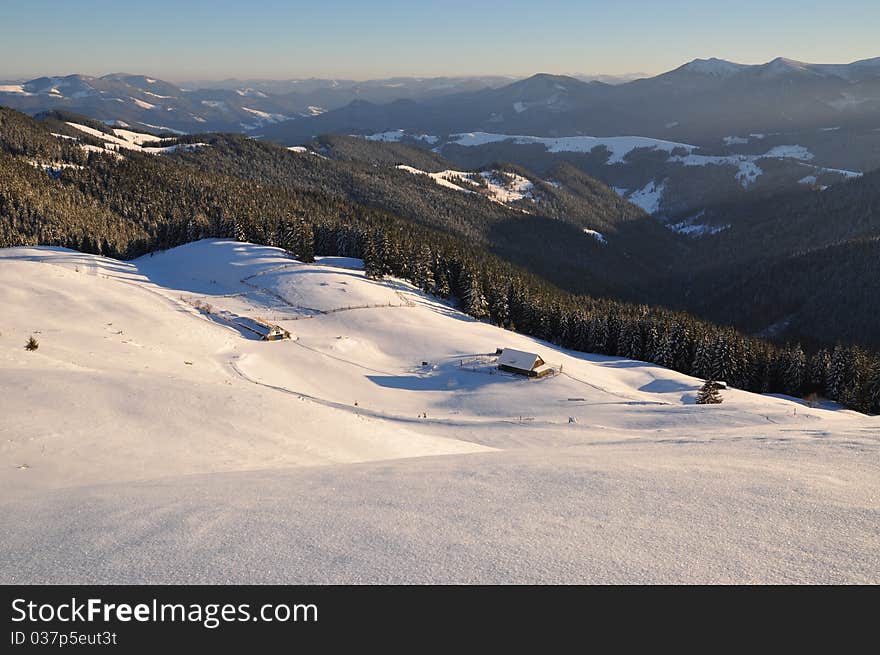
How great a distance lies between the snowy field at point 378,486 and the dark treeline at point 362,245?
3345cm

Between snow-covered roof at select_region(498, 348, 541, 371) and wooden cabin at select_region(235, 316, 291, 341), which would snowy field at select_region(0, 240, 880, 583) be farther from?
wooden cabin at select_region(235, 316, 291, 341)

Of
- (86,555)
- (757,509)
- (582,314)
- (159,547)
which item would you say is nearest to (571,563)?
(757,509)

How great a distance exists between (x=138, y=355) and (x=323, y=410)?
17177 mm

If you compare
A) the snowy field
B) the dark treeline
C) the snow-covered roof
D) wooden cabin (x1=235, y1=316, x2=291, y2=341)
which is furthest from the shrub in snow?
wooden cabin (x1=235, y1=316, x2=291, y2=341)

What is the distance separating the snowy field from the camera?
25.4ft

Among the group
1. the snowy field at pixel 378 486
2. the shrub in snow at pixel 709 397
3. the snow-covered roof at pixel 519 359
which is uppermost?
the snowy field at pixel 378 486

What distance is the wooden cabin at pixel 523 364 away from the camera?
1989 inches

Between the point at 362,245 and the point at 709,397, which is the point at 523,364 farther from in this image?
the point at 362,245

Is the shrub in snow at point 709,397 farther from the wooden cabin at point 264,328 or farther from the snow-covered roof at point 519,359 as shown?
the wooden cabin at point 264,328

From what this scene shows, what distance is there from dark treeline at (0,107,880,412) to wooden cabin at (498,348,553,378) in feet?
95.8

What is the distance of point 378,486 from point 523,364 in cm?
4010

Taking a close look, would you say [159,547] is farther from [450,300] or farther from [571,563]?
[450,300]

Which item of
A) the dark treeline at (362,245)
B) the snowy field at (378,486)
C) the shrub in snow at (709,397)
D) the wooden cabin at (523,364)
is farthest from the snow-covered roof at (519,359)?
the dark treeline at (362,245)

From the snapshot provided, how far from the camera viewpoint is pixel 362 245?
107 m
